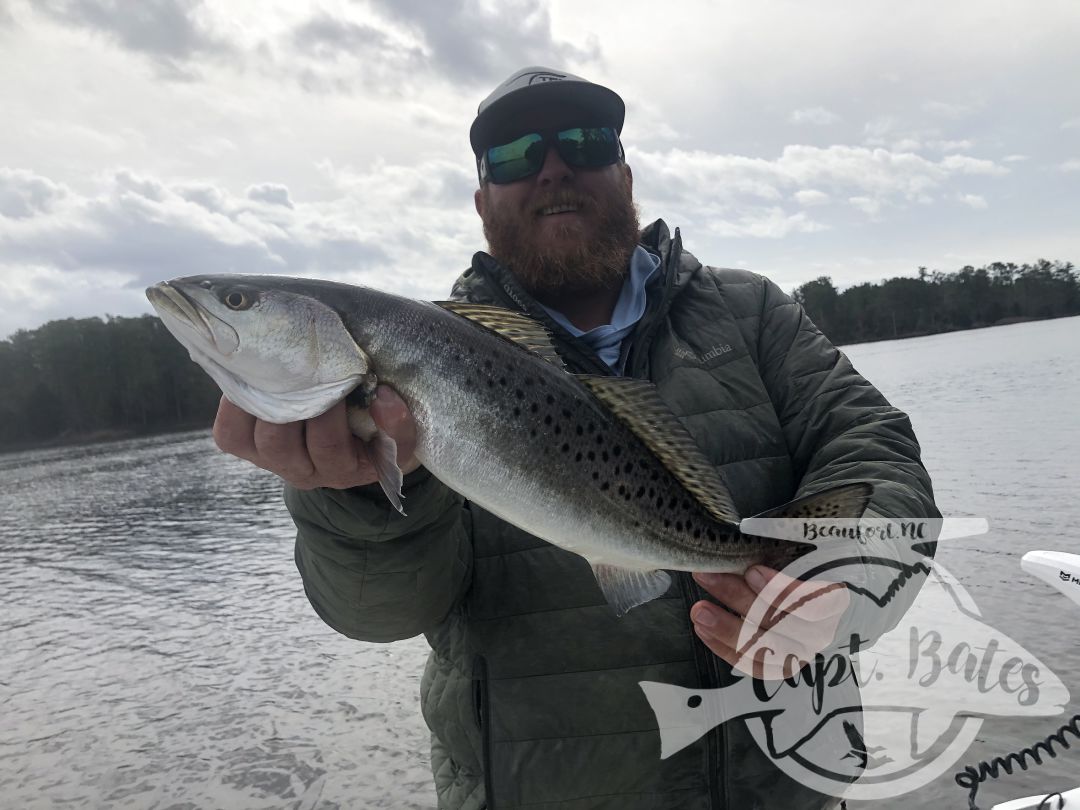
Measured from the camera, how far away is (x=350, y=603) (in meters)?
2.58

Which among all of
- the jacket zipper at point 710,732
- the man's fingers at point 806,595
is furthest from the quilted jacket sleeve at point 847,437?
the jacket zipper at point 710,732

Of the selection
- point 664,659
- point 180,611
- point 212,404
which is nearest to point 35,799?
point 180,611

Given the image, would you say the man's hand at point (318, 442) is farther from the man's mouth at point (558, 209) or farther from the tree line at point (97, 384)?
the tree line at point (97, 384)

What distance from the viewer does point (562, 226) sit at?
12.1 feet

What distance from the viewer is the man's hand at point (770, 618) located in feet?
7.65

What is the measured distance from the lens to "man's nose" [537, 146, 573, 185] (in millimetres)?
3756

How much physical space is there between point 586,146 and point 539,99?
0.34m

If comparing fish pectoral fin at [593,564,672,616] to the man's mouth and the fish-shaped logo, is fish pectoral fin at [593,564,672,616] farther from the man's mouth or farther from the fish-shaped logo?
the man's mouth

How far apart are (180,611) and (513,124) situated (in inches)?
470

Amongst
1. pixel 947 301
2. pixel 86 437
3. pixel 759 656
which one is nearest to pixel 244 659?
pixel 759 656

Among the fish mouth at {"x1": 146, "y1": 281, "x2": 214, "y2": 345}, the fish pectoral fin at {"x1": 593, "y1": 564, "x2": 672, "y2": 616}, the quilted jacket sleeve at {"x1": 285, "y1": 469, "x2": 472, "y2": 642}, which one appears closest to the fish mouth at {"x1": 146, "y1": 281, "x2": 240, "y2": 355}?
the fish mouth at {"x1": 146, "y1": 281, "x2": 214, "y2": 345}

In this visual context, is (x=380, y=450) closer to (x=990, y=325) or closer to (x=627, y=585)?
(x=627, y=585)

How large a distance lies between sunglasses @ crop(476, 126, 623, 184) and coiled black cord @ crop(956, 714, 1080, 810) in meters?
5.66

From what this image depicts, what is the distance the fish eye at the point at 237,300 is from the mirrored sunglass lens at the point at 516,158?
1.77 m
